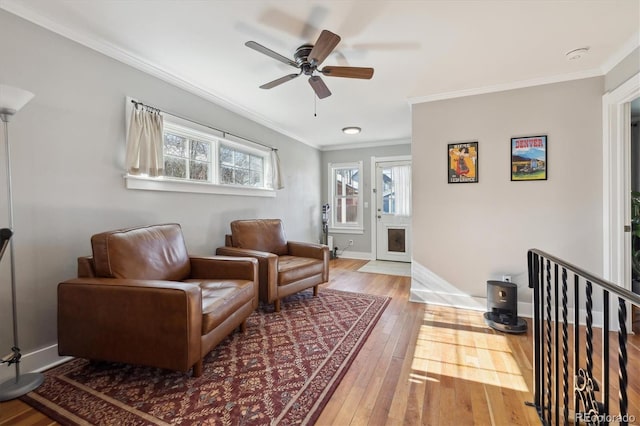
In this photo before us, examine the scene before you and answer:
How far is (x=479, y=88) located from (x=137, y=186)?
355cm

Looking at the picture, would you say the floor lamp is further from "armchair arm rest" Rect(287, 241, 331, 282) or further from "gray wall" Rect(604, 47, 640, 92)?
"gray wall" Rect(604, 47, 640, 92)

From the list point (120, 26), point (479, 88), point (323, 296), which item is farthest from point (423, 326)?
point (120, 26)

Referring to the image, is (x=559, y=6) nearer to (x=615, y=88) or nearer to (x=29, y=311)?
(x=615, y=88)

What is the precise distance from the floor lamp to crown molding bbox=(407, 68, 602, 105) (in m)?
3.33

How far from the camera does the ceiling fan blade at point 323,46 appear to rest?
1736mm

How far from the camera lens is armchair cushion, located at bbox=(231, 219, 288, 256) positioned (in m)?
3.16

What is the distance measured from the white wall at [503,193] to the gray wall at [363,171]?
2.26 metres

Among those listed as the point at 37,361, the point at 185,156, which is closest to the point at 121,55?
the point at 185,156

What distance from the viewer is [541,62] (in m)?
2.45

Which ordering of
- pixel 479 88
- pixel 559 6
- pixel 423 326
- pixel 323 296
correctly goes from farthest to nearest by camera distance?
1. pixel 323 296
2. pixel 479 88
3. pixel 423 326
4. pixel 559 6

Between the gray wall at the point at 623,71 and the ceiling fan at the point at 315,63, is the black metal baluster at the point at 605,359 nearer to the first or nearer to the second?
the ceiling fan at the point at 315,63

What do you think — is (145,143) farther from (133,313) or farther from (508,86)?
(508,86)

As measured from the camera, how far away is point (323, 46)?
1.87m

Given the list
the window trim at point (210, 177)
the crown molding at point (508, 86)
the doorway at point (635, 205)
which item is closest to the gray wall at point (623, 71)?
the crown molding at point (508, 86)
